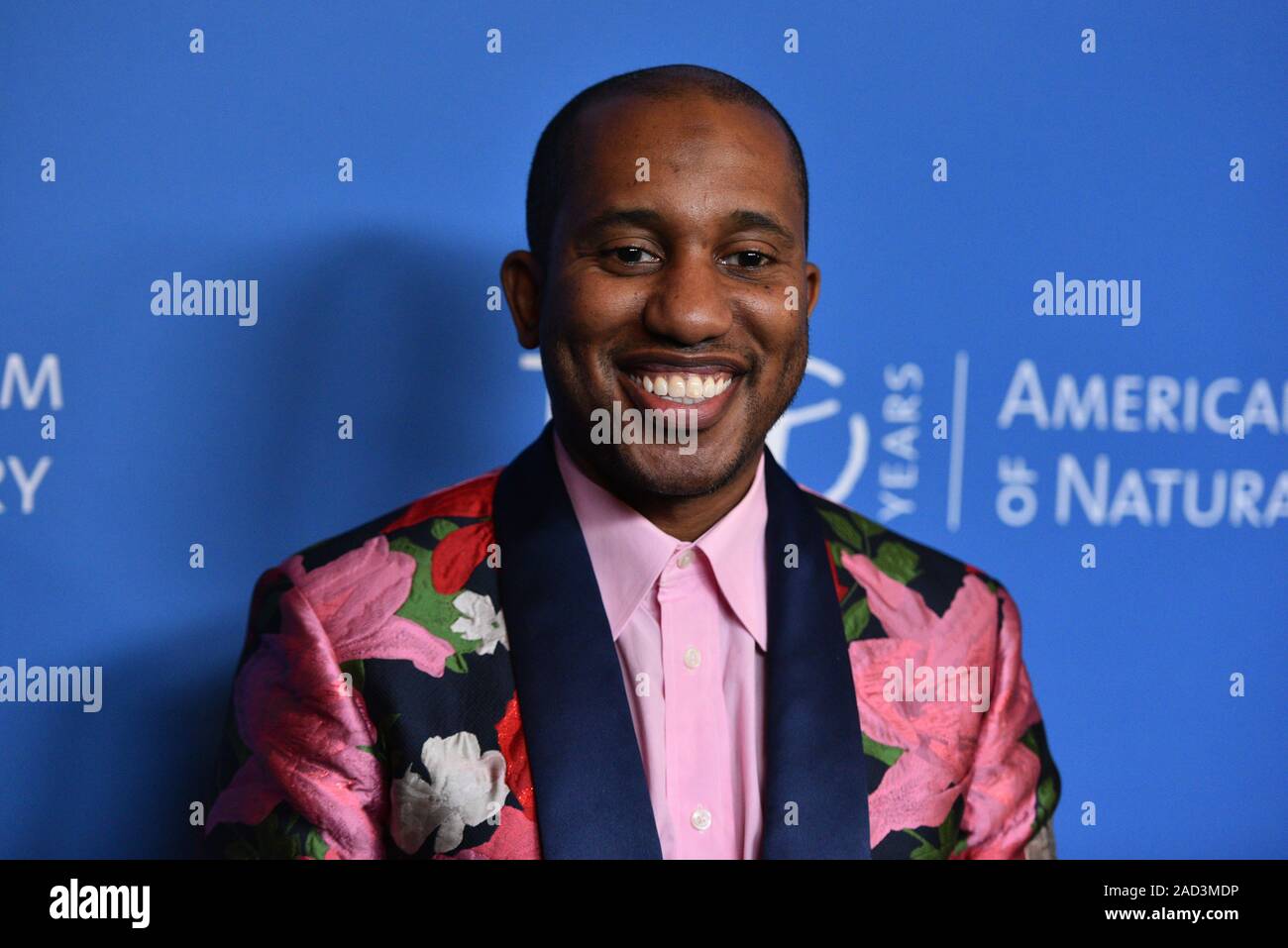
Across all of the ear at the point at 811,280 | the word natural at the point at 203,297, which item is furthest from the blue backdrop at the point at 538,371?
the ear at the point at 811,280

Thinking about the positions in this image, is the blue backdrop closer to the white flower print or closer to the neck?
the neck

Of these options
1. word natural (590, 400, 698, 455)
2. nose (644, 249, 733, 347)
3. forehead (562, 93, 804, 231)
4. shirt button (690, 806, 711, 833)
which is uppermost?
forehead (562, 93, 804, 231)

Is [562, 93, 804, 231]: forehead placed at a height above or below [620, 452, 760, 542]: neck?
above

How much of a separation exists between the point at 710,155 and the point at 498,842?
626 mm

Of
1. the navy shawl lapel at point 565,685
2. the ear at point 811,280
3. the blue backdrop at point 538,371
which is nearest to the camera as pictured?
the navy shawl lapel at point 565,685

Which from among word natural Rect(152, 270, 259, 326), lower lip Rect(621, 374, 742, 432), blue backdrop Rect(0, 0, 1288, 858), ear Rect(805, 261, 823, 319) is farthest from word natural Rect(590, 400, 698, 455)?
word natural Rect(152, 270, 259, 326)

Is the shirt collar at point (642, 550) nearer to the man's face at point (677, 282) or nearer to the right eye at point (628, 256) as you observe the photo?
the man's face at point (677, 282)

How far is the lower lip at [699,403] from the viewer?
1.22 m

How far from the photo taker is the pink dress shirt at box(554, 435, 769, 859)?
3.99ft

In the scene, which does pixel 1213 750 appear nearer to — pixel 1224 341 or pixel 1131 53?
pixel 1224 341

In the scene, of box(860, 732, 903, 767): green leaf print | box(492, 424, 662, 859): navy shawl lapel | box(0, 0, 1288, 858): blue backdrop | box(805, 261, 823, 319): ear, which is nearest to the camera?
box(492, 424, 662, 859): navy shawl lapel

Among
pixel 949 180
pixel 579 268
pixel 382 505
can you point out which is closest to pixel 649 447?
pixel 579 268
